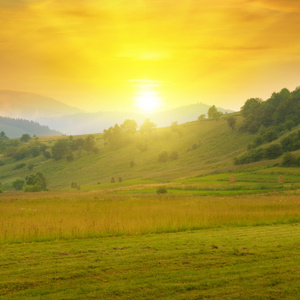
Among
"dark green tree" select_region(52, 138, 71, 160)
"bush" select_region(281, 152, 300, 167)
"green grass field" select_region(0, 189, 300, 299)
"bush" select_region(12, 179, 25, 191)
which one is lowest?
"bush" select_region(12, 179, 25, 191)

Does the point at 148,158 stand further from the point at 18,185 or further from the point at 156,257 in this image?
the point at 156,257

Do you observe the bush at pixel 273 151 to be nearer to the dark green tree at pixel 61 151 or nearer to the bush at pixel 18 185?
the bush at pixel 18 185

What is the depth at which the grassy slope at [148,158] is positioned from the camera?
111 metres

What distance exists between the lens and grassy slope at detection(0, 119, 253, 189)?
111 m

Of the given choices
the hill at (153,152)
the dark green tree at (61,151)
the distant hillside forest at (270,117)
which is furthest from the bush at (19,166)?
the distant hillside forest at (270,117)

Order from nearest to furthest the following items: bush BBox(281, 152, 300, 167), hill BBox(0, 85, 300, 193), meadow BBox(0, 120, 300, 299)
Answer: meadow BBox(0, 120, 300, 299) → bush BBox(281, 152, 300, 167) → hill BBox(0, 85, 300, 193)

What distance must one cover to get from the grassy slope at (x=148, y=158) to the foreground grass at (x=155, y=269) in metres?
82.2

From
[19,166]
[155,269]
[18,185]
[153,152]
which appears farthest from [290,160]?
[19,166]

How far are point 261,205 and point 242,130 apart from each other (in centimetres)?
10889

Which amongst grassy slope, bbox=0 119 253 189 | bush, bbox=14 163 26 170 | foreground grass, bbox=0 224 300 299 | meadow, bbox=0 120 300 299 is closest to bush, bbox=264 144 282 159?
grassy slope, bbox=0 119 253 189

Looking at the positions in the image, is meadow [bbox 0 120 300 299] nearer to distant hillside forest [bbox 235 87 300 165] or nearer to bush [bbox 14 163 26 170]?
distant hillside forest [bbox 235 87 300 165]

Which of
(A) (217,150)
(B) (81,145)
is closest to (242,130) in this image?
(A) (217,150)

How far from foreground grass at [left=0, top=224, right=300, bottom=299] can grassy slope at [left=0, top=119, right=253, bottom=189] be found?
8218 cm

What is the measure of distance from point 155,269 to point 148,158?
119245 mm
